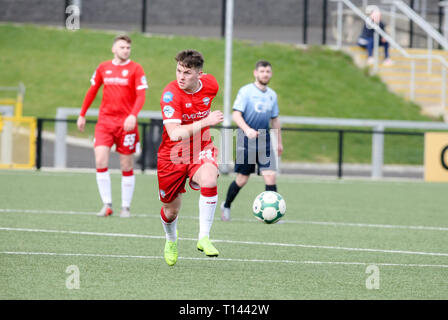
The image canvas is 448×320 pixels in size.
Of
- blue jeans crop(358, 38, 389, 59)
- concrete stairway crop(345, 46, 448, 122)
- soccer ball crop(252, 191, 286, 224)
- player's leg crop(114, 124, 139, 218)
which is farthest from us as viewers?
blue jeans crop(358, 38, 389, 59)

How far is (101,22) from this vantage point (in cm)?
3856

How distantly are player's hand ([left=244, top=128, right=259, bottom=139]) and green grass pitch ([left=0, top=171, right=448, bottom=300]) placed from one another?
1.13 meters

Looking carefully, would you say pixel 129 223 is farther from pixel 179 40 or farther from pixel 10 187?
pixel 179 40

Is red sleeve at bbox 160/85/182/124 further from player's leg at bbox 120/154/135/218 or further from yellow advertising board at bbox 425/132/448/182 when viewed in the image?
yellow advertising board at bbox 425/132/448/182

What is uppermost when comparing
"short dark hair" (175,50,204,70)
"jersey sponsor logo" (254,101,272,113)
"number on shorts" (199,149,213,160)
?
"short dark hair" (175,50,204,70)

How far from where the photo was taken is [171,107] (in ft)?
24.3

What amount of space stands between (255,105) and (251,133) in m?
0.91

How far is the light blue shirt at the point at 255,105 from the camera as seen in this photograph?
37.6 feet

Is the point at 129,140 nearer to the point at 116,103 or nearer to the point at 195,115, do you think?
the point at 116,103

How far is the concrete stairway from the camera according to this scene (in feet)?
104

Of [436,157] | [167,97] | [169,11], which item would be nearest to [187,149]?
[167,97]

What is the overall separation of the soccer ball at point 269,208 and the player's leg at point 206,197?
965 millimetres

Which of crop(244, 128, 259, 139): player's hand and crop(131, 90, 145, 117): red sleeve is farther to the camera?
crop(131, 90, 145, 117): red sleeve

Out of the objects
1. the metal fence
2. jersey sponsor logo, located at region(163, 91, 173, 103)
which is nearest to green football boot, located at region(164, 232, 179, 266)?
jersey sponsor logo, located at region(163, 91, 173, 103)
